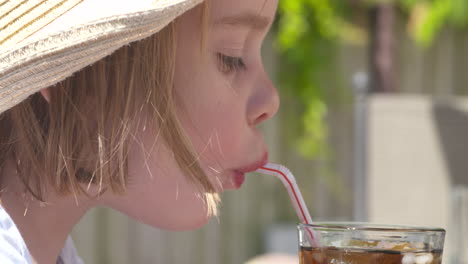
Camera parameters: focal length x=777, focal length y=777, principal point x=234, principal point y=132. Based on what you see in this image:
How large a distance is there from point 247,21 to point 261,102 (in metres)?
0.13

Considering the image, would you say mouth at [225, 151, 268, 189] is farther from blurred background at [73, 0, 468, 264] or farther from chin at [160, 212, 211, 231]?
blurred background at [73, 0, 468, 264]

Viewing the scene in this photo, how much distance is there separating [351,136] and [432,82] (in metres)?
0.83

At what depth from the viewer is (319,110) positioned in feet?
20.2

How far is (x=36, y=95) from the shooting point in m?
1.12

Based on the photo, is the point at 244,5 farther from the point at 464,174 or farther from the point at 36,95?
the point at 464,174

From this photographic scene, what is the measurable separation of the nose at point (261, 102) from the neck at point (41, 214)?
28 centimetres

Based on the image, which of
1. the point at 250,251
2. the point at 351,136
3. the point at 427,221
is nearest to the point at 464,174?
the point at 427,221

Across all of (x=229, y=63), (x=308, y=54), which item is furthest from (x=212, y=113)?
(x=308, y=54)

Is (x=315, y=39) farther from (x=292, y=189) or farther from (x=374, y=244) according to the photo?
(x=374, y=244)

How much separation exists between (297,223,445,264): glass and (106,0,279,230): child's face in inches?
7.8

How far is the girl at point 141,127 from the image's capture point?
109 centimetres

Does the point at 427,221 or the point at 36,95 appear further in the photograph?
the point at 427,221

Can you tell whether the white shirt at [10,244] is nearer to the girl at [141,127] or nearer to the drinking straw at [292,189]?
the girl at [141,127]

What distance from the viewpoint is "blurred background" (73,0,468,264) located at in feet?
19.2
